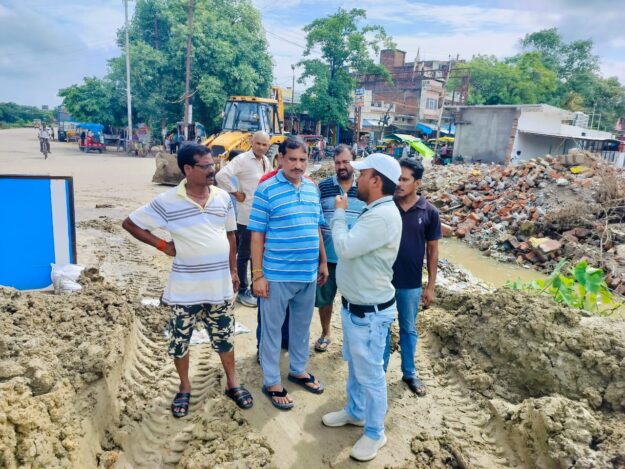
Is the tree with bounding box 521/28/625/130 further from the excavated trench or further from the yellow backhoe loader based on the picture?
the excavated trench

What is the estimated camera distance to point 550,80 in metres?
39.1

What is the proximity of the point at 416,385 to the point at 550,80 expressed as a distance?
44361 millimetres

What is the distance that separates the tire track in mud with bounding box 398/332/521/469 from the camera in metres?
2.71

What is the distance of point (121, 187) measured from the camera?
12430 mm

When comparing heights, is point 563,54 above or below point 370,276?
above

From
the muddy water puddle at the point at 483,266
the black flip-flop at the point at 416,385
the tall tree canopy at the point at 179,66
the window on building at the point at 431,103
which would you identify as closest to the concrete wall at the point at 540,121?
the tall tree canopy at the point at 179,66

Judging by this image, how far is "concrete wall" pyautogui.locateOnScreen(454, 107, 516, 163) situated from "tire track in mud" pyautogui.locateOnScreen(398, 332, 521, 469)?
23.4 meters

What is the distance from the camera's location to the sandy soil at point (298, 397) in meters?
2.41

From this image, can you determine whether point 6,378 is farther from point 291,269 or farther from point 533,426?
point 533,426

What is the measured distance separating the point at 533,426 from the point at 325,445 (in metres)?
1.34

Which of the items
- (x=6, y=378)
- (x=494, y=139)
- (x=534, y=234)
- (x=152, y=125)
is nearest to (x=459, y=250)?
(x=534, y=234)

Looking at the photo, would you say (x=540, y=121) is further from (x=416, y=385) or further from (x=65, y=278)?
(x=65, y=278)

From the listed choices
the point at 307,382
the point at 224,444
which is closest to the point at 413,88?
the point at 307,382

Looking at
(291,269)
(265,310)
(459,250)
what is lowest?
(459,250)
